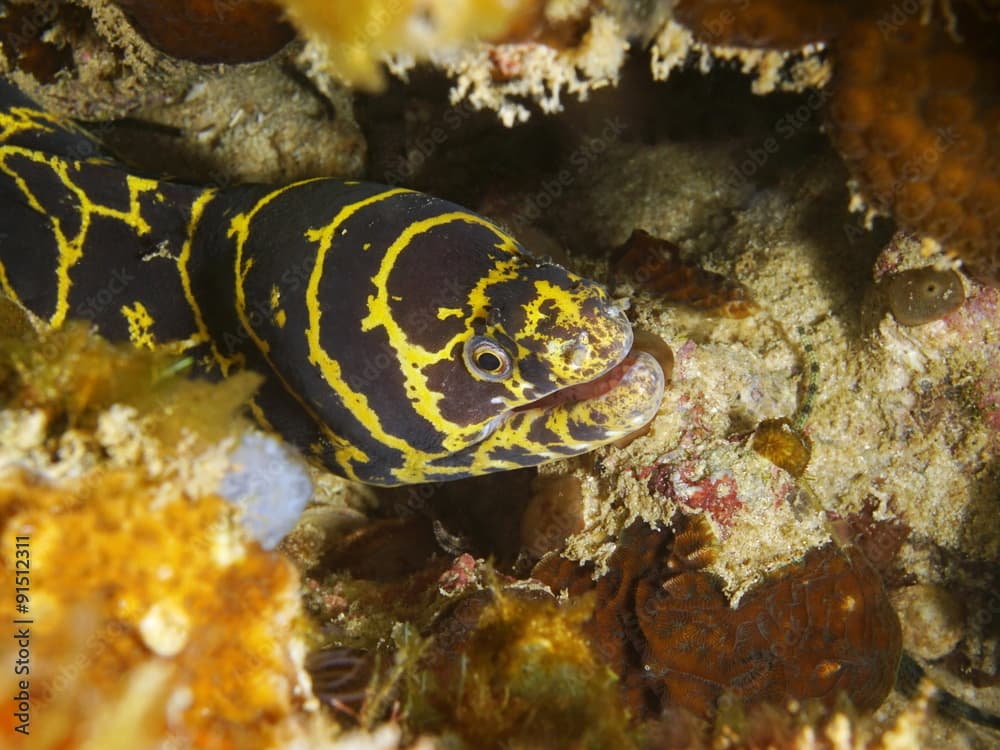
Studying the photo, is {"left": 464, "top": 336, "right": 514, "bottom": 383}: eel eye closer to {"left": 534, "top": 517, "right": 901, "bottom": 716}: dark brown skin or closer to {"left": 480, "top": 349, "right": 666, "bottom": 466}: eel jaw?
{"left": 480, "top": 349, "right": 666, "bottom": 466}: eel jaw

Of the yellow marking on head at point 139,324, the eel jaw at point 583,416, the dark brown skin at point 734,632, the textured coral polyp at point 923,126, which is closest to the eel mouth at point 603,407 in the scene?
the eel jaw at point 583,416

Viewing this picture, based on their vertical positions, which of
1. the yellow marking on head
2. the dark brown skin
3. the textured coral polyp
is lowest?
the yellow marking on head

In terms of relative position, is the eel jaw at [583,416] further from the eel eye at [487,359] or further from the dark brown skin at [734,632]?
the dark brown skin at [734,632]

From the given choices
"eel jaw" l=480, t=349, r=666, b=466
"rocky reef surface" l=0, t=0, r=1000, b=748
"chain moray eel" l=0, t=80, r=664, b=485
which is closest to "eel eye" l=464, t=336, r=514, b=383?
"chain moray eel" l=0, t=80, r=664, b=485

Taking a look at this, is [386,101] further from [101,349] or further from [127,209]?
[101,349]

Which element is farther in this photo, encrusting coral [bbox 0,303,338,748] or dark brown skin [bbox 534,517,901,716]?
dark brown skin [bbox 534,517,901,716]

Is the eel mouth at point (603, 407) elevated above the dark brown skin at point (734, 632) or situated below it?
above

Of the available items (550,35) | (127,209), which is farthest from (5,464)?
(127,209)
